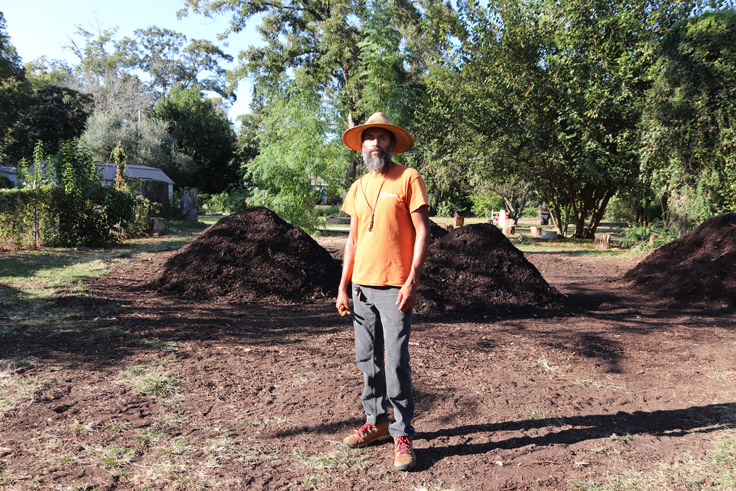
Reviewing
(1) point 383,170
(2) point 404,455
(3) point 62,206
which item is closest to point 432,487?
(2) point 404,455

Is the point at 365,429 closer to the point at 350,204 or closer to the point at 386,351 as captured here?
the point at 386,351

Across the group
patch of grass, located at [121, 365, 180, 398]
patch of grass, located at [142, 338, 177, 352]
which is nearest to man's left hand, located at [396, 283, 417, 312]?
patch of grass, located at [121, 365, 180, 398]

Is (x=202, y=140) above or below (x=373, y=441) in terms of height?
above

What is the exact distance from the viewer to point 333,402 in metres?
3.41

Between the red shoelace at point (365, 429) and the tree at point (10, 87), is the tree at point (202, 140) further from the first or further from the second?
the red shoelace at point (365, 429)

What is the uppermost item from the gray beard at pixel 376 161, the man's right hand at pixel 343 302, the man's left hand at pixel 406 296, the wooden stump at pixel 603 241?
the gray beard at pixel 376 161

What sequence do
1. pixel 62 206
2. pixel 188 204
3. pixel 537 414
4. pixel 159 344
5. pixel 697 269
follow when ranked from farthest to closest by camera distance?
pixel 188 204 < pixel 62 206 < pixel 697 269 < pixel 159 344 < pixel 537 414

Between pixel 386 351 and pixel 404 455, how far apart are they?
575 mm

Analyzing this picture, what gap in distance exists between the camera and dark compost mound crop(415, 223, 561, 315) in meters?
6.27

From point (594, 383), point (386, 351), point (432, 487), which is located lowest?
point (432, 487)

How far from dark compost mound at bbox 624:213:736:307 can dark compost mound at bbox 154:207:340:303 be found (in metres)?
5.07

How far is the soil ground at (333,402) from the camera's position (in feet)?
8.46

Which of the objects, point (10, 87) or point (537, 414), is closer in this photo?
point (537, 414)

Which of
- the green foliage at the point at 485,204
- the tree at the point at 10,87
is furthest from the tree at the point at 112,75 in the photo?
the green foliage at the point at 485,204
